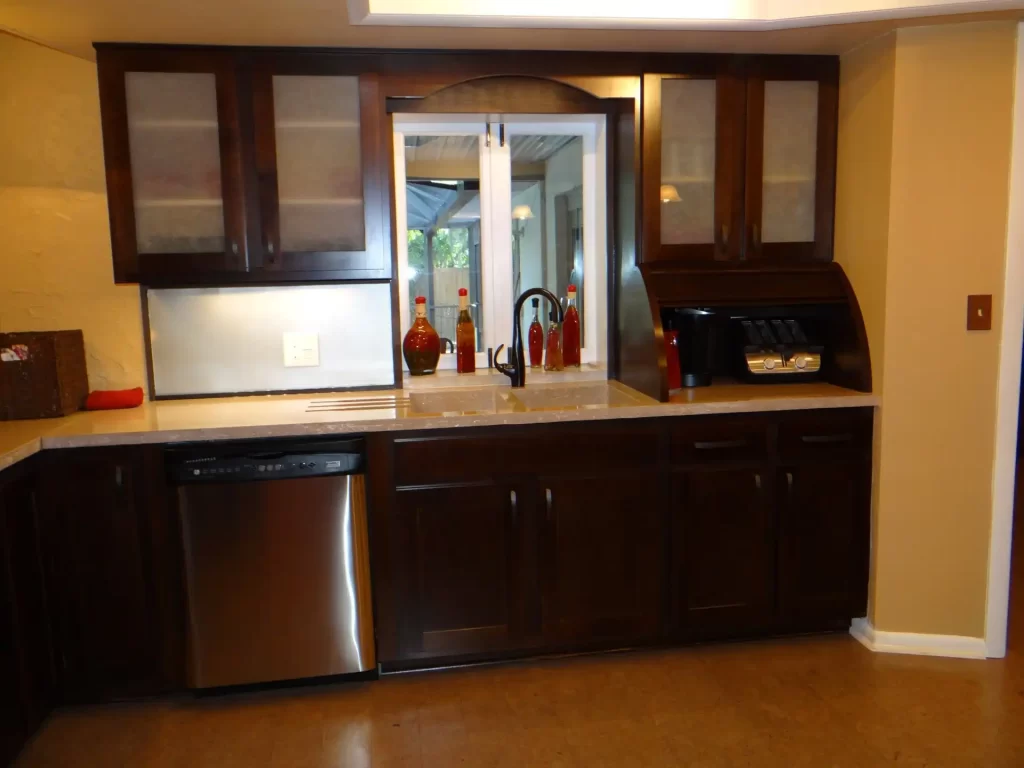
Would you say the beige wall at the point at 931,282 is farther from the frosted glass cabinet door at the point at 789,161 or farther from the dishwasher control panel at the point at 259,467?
the dishwasher control panel at the point at 259,467

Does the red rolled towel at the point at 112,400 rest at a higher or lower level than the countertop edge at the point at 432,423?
higher

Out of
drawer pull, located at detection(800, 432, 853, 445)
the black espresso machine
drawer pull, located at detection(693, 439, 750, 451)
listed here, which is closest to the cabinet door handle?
drawer pull, located at detection(693, 439, 750, 451)

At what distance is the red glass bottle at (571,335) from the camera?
3.08 meters

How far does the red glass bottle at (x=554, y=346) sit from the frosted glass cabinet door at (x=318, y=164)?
0.85 meters

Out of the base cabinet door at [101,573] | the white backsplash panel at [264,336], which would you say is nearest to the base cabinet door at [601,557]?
the white backsplash panel at [264,336]

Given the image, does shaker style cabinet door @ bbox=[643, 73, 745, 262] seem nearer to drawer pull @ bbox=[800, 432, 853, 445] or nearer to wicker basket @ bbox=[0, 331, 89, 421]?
drawer pull @ bbox=[800, 432, 853, 445]

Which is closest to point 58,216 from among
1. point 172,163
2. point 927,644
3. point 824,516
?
point 172,163

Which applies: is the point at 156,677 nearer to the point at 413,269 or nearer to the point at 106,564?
the point at 106,564

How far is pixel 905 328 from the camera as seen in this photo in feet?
8.16

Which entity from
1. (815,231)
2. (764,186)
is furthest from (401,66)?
(815,231)

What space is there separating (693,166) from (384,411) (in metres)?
1.42

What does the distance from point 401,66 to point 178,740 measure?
2254 mm

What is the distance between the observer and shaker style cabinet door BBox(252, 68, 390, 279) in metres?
2.54

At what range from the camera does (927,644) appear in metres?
2.60
